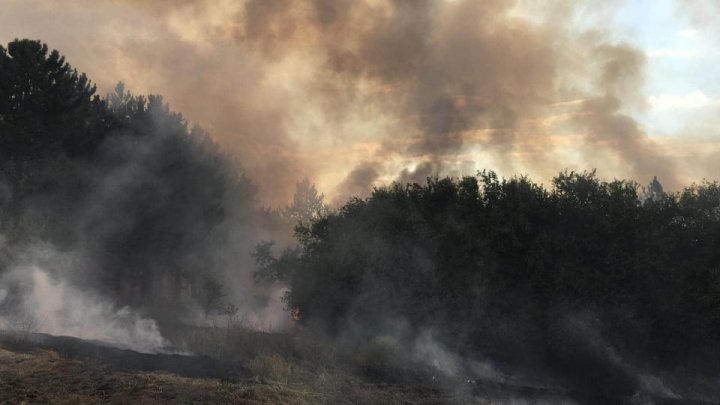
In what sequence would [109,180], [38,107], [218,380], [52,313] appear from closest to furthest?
[218,380], [52,313], [38,107], [109,180]

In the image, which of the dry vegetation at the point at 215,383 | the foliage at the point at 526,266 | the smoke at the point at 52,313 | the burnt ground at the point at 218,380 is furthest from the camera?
the foliage at the point at 526,266

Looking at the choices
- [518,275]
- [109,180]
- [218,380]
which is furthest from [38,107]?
[518,275]

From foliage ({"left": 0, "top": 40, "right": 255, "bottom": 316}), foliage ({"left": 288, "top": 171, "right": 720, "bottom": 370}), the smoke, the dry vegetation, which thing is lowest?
the dry vegetation

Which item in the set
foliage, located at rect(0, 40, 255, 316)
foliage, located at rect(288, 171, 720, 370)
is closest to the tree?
foliage, located at rect(0, 40, 255, 316)

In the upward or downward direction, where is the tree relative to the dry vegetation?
upward

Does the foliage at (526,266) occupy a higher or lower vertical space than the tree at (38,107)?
lower

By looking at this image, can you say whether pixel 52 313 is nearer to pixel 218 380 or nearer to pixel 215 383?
pixel 218 380

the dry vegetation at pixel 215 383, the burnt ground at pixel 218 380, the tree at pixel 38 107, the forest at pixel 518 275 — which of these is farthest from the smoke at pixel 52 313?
the tree at pixel 38 107

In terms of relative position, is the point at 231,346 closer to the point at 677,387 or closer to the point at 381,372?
the point at 381,372

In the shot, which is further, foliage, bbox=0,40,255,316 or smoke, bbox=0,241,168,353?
foliage, bbox=0,40,255,316

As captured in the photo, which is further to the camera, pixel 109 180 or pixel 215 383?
pixel 109 180

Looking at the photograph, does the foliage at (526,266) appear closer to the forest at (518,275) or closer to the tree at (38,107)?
the forest at (518,275)

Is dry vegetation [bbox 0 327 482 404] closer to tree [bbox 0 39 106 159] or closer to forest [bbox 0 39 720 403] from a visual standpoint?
forest [bbox 0 39 720 403]

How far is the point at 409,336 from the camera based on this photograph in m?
27.8
